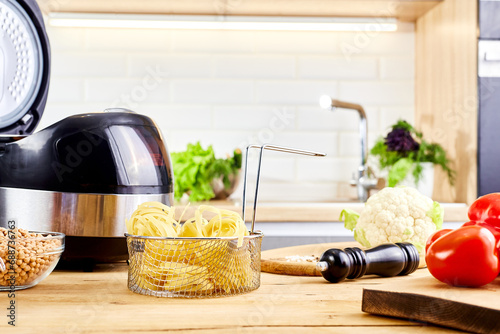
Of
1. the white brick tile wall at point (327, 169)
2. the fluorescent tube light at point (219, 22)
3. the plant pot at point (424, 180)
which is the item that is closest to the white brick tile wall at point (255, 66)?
the fluorescent tube light at point (219, 22)

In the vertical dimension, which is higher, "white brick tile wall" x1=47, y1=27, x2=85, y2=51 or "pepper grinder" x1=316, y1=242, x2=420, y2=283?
"white brick tile wall" x1=47, y1=27, x2=85, y2=51

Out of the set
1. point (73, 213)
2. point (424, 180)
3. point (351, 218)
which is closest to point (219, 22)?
point (424, 180)

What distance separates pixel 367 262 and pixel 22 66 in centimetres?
69

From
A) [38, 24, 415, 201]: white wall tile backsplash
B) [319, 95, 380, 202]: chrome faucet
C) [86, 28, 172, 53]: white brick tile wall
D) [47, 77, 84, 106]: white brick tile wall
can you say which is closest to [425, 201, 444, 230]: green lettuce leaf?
[319, 95, 380, 202]: chrome faucet

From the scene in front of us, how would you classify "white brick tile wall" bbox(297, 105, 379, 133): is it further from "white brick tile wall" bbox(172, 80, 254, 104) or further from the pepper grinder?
the pepper grinder

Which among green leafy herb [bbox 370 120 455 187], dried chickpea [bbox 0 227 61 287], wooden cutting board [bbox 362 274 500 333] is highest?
green leafy herb [bbox 370 120 455 187]

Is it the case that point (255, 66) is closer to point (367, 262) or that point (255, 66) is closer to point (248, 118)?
point (248, 118)

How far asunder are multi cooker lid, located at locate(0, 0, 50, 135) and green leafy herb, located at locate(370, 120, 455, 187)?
139 centimetres

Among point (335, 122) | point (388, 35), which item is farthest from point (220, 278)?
point (388, 35)

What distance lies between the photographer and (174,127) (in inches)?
92.4

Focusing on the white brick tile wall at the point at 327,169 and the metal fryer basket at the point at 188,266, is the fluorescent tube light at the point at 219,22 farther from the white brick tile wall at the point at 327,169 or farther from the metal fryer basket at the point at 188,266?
the metal fryer basket at the point at 188,266

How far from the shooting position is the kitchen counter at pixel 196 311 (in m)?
0.55

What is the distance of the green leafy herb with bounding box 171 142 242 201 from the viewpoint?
1994 millimetres

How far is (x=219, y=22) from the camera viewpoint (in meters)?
2.30
